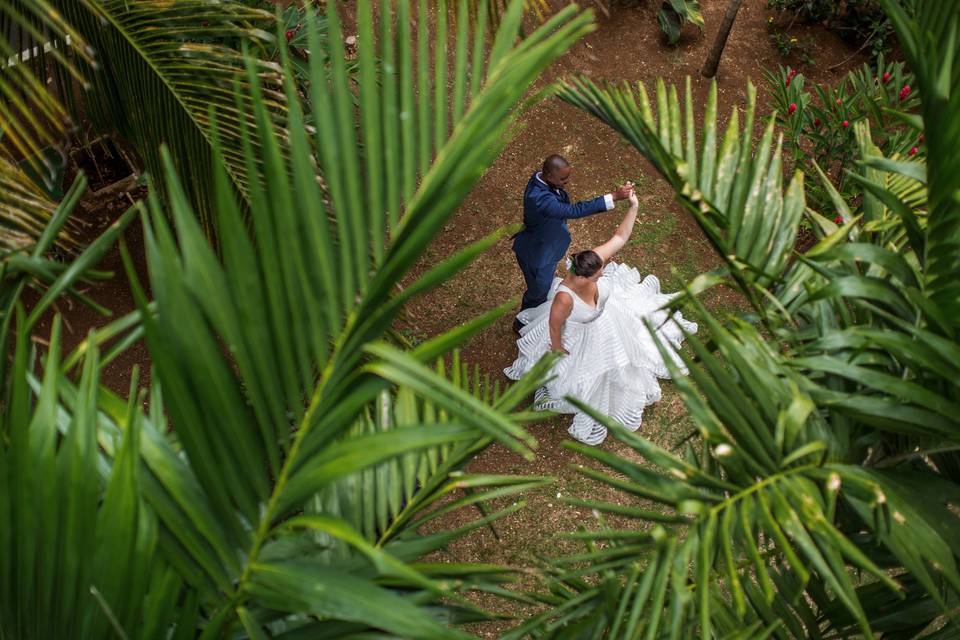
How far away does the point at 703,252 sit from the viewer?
17.9ft

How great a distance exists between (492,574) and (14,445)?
0.85 m

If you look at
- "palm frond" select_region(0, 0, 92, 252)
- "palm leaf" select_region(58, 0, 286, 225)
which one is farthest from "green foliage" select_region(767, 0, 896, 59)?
"palm frond" select_region(0, 0, 92, 252)

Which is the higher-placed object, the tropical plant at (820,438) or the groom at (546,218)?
the tropical plant at (820,438)

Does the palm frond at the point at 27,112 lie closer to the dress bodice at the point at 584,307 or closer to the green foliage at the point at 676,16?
the dress bodice at the point at 584,307

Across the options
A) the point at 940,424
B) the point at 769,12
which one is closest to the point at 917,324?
the point at 940,424

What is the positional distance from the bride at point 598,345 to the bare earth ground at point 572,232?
16cm

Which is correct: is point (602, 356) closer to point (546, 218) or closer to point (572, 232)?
point (546, 218)

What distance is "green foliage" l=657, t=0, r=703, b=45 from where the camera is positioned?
20.7 feet

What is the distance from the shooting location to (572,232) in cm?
549

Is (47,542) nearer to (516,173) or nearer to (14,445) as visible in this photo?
(14,445)

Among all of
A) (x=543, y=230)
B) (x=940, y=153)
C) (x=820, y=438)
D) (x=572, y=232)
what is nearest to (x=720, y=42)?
(x=572, y=232)

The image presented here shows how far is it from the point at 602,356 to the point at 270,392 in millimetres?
3457

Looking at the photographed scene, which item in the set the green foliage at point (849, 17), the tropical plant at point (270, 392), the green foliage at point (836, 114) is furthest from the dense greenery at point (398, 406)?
the green foliage at point (849, 17)

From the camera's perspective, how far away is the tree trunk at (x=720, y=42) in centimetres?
569
